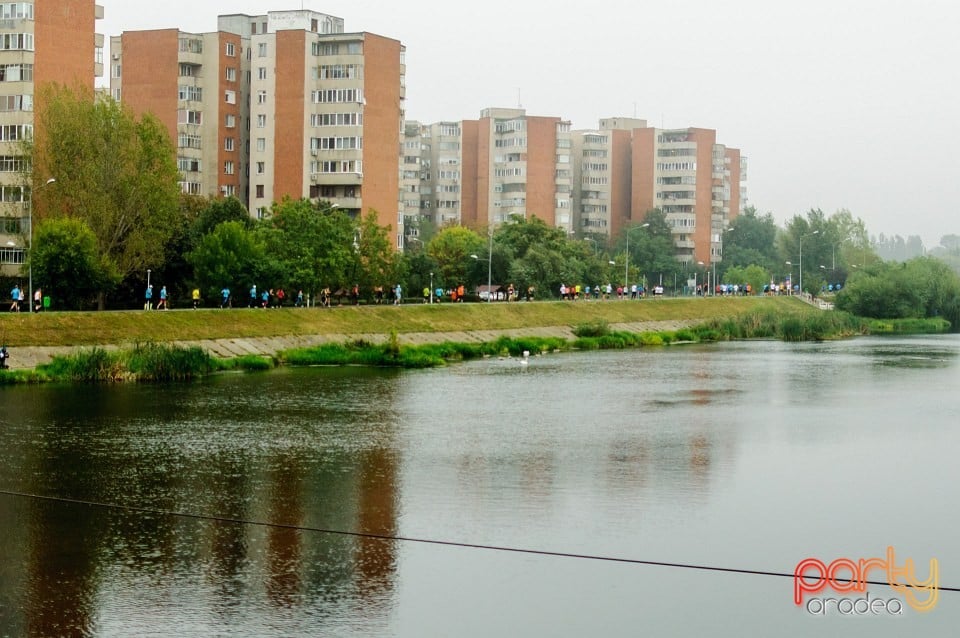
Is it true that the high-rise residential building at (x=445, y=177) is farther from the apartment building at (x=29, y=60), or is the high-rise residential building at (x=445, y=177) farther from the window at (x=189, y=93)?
the apartment building at (x=29, y=60)

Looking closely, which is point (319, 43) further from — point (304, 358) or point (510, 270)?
point (304, 358)

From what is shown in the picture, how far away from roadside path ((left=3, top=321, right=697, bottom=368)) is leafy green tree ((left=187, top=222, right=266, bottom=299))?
22.6 feet

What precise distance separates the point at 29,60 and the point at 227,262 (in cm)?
2430

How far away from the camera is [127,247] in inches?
2692

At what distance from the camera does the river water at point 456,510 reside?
16.3m

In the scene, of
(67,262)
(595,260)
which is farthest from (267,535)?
(595,260)

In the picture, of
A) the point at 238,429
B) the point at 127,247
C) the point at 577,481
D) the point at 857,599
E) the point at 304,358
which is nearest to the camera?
the point at 857,599

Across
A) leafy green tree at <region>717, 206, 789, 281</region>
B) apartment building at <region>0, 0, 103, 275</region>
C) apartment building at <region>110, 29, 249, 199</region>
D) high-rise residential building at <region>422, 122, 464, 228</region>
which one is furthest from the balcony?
leafy green tree at <region>717, 206, 789, 281</region>

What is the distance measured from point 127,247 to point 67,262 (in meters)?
8.26

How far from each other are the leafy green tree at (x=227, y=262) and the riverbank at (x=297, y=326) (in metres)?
3.67

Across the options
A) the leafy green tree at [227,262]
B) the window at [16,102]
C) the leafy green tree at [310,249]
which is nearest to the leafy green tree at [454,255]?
the leafy green tree at [310,249]

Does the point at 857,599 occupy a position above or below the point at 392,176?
below

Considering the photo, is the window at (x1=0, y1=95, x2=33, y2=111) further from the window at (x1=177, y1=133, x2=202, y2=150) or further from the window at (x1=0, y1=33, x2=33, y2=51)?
the window at (x1=177, y1=133, x2=202, y2=150)

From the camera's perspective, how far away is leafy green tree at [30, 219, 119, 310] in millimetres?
60312
